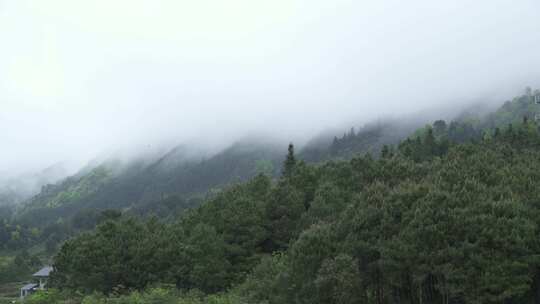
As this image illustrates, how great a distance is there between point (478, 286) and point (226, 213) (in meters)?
27.7

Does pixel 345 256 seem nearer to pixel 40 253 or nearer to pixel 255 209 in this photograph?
pixel 255 209

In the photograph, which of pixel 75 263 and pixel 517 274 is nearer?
pixel 517 274

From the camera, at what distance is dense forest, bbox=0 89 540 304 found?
24.0 meters

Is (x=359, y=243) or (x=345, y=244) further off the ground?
(x=345, y=244)

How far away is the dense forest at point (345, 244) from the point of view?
78.8 ft

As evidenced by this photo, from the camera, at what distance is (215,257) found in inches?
1598

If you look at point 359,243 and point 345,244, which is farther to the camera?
point 359,243

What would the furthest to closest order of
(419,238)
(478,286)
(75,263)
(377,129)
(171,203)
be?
(377,129) → (171,203) → (75,263) → (419,238) → (478,286)

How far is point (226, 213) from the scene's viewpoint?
47.0 m

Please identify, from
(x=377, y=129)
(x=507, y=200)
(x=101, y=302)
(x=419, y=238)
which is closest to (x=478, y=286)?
(x=419, y=238)

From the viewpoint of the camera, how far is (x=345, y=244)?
1068 inches

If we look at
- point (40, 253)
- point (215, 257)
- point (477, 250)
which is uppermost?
point (477, 250)

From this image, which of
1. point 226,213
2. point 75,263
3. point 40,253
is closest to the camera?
point 75,263

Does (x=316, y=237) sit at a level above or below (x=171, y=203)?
above
